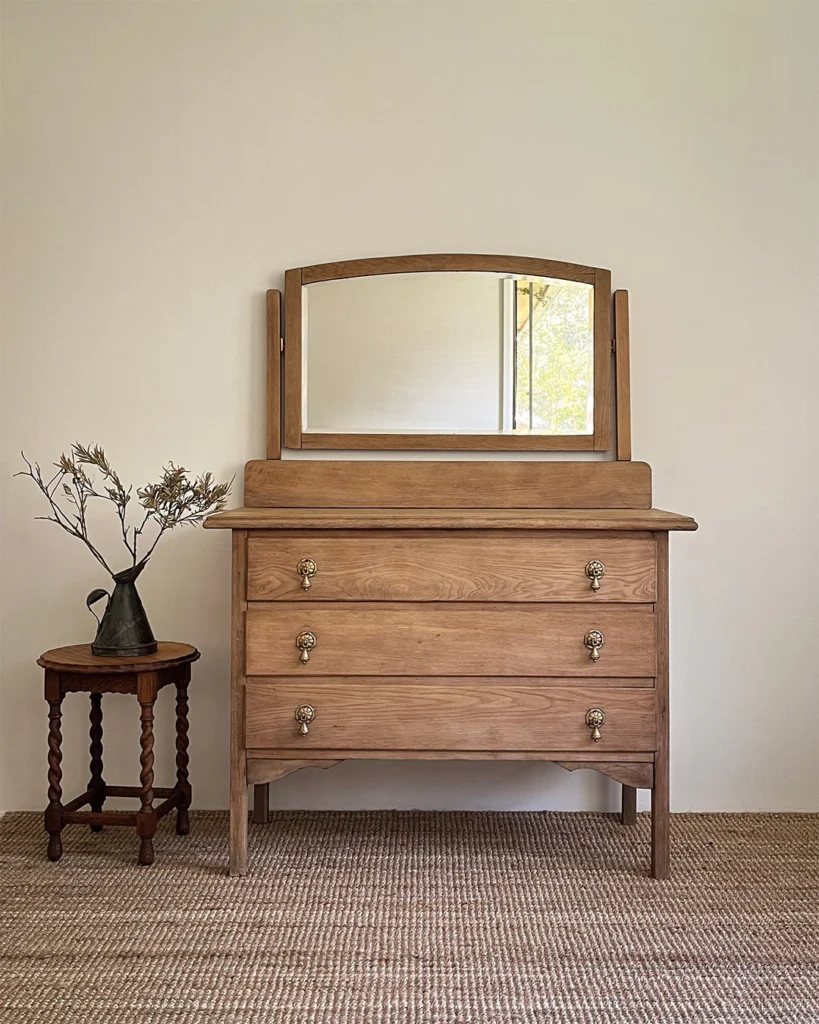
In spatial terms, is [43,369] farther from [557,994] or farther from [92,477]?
[557,994]

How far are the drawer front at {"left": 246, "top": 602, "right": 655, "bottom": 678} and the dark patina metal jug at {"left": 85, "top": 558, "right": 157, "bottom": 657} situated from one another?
50 centimetres

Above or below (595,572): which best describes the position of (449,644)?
below

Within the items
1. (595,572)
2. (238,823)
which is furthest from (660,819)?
(238,823)

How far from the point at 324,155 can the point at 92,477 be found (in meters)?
1.17

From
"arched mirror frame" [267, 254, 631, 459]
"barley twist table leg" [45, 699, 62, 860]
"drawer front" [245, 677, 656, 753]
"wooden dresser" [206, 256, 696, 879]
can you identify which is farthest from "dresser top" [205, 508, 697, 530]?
"barley twist table leg" [45, 699, 62, 860]

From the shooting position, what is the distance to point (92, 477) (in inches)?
116

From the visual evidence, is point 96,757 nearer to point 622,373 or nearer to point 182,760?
point 182,760

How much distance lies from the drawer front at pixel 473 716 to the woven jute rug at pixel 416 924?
34 cm

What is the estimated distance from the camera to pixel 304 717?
2.38m

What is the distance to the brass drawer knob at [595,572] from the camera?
7.79 ft

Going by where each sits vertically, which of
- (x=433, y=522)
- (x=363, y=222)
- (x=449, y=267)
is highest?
(x=363, y=222)

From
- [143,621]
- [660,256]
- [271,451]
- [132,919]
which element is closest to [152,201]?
[271,451]

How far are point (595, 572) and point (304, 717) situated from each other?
0.78 metres

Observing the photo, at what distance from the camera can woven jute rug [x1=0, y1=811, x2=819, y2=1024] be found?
72.2 inches
